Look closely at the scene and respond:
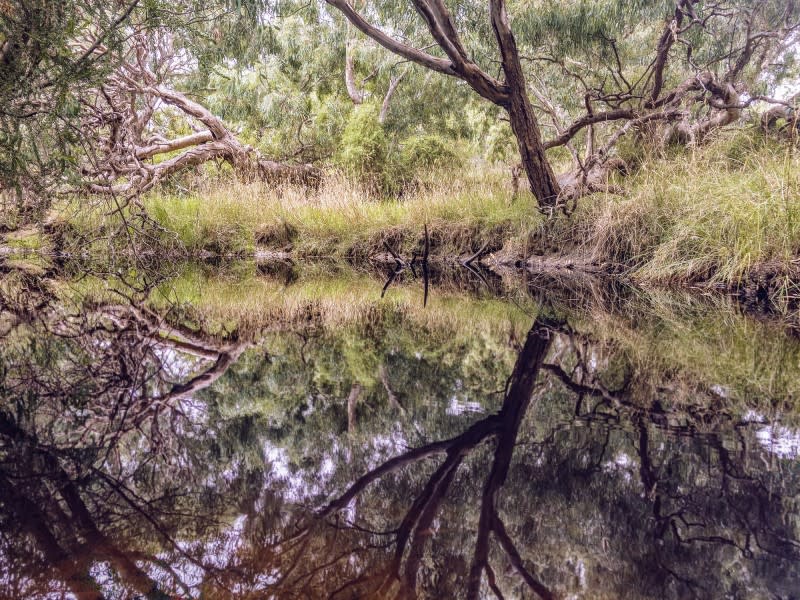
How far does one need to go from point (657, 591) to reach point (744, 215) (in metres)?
4.16

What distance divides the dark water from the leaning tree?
12.9 ft

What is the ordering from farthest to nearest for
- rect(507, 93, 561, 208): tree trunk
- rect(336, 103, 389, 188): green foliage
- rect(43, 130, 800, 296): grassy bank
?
rect(336, 103, 389, 188): green foliage, rect(507, 93, 561, 208): tree trunk, rect(43, 130, 800, 296): grassy bank

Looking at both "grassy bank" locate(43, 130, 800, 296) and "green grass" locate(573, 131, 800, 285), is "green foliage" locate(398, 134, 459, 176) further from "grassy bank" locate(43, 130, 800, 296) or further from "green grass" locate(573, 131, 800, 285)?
"green grass" locate(573, 131, 800, 285)

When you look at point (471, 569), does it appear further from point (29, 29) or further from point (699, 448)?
point (29, 29)

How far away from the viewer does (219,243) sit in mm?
8398

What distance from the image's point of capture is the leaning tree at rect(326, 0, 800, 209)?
575cm

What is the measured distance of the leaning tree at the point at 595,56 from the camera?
18.9 ft

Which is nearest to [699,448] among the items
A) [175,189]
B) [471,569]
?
[471,569]

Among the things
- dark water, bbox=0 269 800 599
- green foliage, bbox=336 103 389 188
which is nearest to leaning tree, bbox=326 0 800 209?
green foliage, bbox=336 103 389 188

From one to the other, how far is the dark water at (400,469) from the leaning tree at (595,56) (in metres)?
3.93

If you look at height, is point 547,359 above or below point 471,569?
below

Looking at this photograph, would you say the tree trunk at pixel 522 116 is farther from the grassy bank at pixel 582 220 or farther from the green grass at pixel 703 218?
the green grass at pixel 703 218

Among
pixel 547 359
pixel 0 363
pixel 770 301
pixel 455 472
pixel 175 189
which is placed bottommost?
pixel 770 301

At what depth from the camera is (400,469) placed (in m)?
1.24
